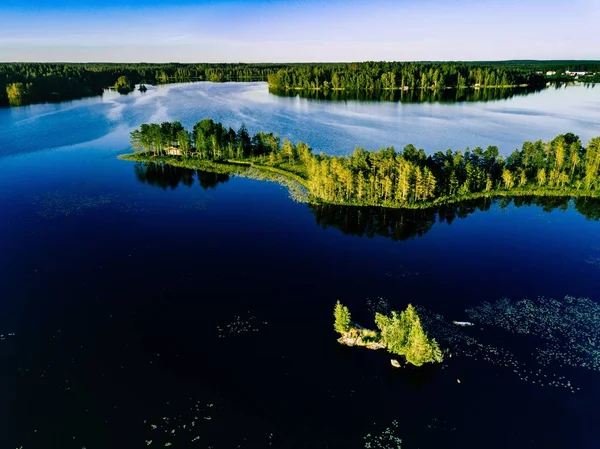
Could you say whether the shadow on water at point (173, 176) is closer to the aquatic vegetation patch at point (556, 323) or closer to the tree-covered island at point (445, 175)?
the tree-covered island at point (445, 175)

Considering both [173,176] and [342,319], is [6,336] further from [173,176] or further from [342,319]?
[173,176]

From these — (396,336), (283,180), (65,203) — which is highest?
(283,180)

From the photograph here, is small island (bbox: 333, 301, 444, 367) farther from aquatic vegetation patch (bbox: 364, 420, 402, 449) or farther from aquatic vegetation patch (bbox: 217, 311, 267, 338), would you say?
aquatic vegetation patch (bbox: 217, 311, 267, 338)

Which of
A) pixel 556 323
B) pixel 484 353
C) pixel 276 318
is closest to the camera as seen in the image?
pixel 484 353

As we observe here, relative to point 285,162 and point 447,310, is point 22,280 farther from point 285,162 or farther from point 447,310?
point 285,162

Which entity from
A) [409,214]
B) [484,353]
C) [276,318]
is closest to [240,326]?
[276,318]

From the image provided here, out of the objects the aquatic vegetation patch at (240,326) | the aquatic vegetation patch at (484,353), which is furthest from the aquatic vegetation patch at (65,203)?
the aquatic vegetation patch at (484,353)

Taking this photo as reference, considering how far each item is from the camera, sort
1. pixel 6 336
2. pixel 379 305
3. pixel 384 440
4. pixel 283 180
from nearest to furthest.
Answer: pixel 384 440 → pixel 6 336 → pixel 379 305 → pixel 283 180
